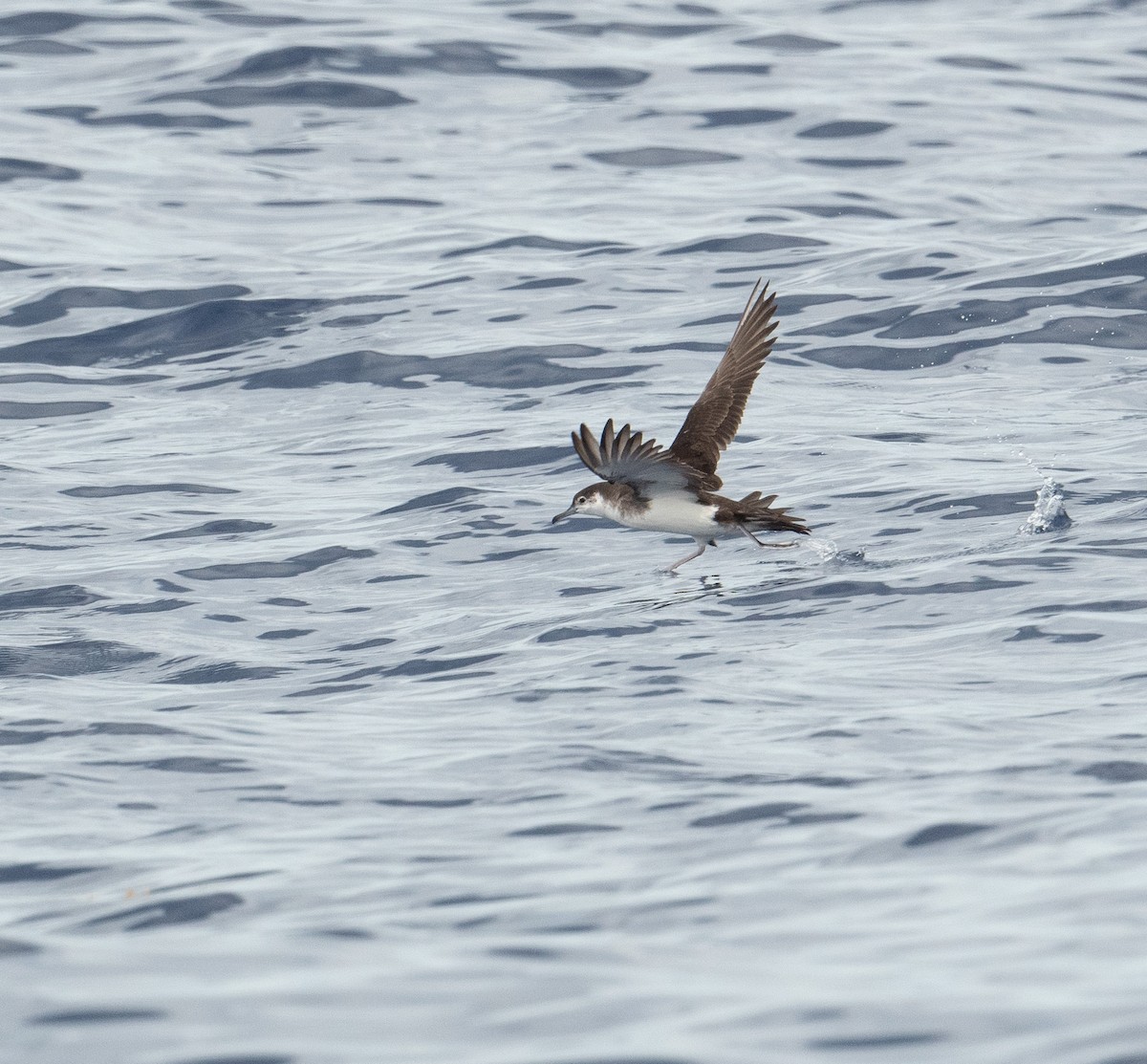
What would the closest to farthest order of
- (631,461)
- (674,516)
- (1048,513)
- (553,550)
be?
(631,461) < (674,516) < (1048,513) < (553,550)

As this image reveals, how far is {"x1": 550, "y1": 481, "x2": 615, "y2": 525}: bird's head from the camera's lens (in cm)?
1119

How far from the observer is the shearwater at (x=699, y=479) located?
10805 mm

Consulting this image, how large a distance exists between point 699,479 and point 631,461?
2.23ft

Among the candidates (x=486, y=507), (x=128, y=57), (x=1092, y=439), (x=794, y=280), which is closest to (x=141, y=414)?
(x=486, y=507)

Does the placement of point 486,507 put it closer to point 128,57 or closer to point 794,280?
point 794,280

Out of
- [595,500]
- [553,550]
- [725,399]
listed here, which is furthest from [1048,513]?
[553,550]

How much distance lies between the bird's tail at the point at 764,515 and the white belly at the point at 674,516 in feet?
0.60

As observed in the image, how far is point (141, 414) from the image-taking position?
1504cm

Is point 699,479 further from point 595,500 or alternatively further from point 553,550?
point 553,550

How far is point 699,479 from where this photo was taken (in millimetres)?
11031

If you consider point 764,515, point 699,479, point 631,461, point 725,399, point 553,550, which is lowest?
point 553,550

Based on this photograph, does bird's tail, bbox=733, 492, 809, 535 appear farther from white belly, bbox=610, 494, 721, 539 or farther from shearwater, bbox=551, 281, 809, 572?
white belly, bbox=610, 494, 721, 539

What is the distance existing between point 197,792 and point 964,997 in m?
3.61

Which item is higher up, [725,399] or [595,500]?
[725,399]
